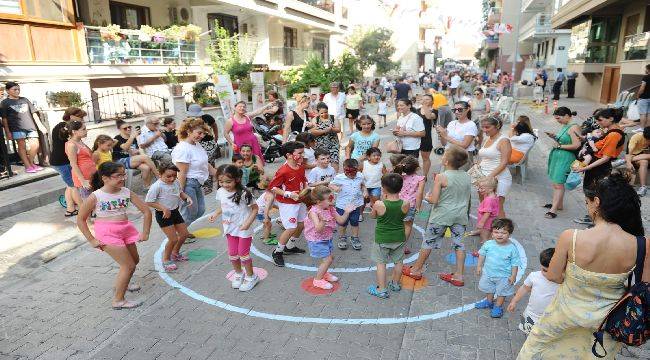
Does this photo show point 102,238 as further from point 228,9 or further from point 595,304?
point 228,9

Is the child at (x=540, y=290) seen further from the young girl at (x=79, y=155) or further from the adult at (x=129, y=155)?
the adult at (x=129, y=155)

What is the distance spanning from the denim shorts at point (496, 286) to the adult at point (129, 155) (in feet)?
19.3

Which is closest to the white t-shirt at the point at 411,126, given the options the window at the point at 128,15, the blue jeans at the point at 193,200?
the blue jeans at the point at 193,200

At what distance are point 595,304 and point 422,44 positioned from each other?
64.4 metres

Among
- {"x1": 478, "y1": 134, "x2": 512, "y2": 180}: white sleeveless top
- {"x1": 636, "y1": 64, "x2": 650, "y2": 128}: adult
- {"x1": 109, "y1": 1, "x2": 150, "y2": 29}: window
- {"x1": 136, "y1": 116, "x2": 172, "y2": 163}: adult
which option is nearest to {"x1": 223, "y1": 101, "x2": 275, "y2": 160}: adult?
{"x1": 136, "y1": 116, "x2": 172, "y2": 163}: adult

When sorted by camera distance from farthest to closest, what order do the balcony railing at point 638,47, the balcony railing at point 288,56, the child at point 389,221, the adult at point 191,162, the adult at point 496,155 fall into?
the balcony railing at point 288,56 → the balcony railing at point 638,47 → the adult at point 496,155 → the adult at point 191,162 → the child at point 389,221

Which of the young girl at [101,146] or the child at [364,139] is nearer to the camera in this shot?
the young girl at [101,146]

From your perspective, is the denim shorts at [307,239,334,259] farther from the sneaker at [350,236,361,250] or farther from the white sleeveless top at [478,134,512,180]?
the white sleeveless top at [478,134,512,180]

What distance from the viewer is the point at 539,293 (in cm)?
361

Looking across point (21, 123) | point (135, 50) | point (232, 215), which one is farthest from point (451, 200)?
point (135, 50)

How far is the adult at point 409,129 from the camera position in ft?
23.9

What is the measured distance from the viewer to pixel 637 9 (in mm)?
→ 18938

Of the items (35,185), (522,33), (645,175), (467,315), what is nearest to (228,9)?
(35,185)

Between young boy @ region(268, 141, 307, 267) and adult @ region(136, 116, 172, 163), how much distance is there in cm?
354
